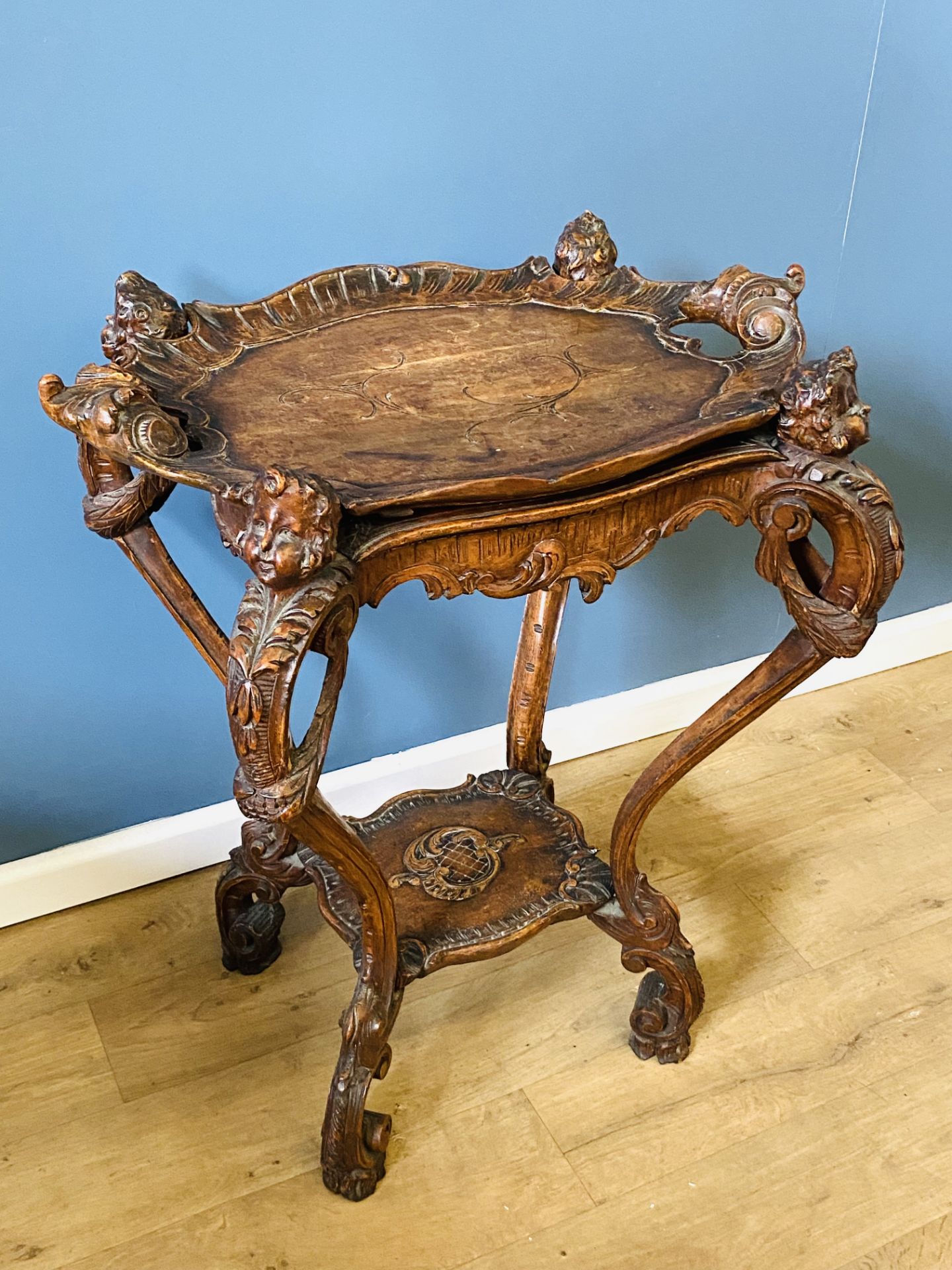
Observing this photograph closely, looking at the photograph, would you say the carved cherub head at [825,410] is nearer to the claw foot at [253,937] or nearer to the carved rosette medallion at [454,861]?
the carved rosette medallion at [454,861]

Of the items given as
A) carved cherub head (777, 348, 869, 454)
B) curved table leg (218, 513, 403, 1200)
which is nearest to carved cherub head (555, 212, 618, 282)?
carved cherub head (777, 348, 869, 454)

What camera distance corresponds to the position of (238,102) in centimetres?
139

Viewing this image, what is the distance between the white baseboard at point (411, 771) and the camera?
172 centimetres

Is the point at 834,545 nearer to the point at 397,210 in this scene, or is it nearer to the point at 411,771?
the point at 397,210

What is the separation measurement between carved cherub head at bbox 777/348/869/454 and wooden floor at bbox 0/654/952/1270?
2.68 feet

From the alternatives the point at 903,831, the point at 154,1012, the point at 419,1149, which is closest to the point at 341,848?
the point at 419,1149

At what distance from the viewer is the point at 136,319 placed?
4.14ft

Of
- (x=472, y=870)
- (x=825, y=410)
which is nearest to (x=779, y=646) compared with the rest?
(x=825, y=410)

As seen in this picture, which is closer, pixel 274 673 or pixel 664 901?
pixel 274 673

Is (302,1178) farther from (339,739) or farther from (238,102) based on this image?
(238,102)

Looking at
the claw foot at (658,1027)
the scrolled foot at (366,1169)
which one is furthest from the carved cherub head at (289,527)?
the claw foot at (658,1027)

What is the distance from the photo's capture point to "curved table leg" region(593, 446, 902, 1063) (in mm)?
1165

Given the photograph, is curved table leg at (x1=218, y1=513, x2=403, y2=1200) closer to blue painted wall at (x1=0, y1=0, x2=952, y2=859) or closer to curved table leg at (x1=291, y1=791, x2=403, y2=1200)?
curved table leg at (x1=291, y1=791, x2=403, y2=1200)

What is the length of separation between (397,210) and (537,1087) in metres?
1.11
